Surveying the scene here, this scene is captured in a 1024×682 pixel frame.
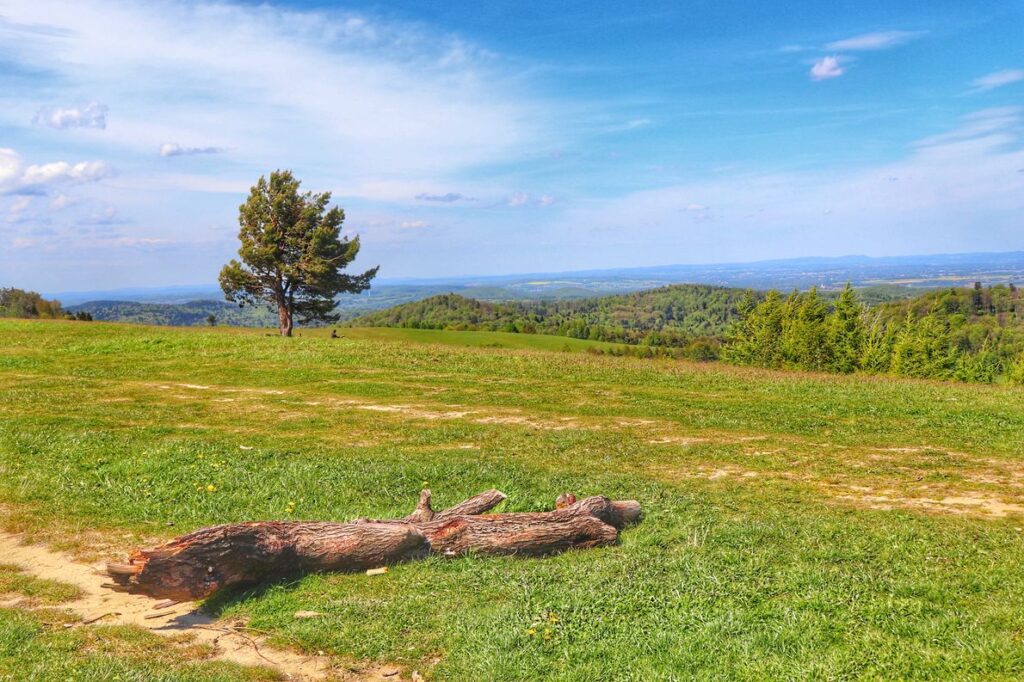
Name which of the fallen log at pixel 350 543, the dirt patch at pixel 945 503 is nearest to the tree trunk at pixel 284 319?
the fallen log at pixel 350 543

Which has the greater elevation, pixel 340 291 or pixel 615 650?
pixel 340 291

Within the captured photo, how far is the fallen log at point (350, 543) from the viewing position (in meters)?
7.77

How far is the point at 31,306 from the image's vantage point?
227ft

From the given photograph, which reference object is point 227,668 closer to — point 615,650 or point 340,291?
point 615,650

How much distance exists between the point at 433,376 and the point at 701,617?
21228 millimetres

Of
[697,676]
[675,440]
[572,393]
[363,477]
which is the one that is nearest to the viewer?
[697,676]

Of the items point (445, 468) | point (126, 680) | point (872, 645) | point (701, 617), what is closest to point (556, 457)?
point (445, 468)

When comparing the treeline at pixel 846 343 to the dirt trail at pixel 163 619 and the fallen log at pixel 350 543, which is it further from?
the dirt trail at pixel 163 619

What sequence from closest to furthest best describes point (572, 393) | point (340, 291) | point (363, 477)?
point (363, 477), point (572, 393), point (340, 291)

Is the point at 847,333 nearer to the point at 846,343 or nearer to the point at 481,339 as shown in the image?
the point at 846,343

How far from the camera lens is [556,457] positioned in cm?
1509

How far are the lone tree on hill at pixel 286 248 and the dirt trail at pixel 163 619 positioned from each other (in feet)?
111

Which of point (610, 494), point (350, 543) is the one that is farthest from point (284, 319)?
point (350, 543)

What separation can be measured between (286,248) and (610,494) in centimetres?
3707
